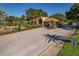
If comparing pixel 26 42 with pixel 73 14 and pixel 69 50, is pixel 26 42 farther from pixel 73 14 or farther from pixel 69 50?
pixel 73 14

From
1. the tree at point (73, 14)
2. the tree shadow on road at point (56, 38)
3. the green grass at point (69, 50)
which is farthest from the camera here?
the tree shadow on road at point (56, 38)

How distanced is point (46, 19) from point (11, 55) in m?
0.90

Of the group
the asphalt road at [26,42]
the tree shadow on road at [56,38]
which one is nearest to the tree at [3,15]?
the asphalt road at [26,42]

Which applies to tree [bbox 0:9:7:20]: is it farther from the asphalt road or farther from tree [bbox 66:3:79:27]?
tree [bbox 66:3:79:27]

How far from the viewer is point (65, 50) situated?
13.2 ft

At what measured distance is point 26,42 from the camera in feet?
13.6

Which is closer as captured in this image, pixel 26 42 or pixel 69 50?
pixel 69 50

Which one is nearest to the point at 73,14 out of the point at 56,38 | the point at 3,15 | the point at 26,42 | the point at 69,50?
the point at 56,38

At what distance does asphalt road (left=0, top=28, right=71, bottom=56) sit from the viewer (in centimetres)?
403

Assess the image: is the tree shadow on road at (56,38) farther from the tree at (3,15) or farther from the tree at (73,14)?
the tree at (3,15)

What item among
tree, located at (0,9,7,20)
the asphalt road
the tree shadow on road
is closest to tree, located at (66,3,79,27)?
the asphalt road

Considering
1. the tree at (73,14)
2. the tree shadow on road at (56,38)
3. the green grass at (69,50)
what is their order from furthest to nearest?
the tree shadow on road at (56,38), the tree at (73,14), the green grass at (69,50)

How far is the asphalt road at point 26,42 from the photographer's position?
4.03 meters

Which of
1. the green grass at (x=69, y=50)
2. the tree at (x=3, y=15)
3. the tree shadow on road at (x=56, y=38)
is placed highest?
the tree at (x=3, y=15)
